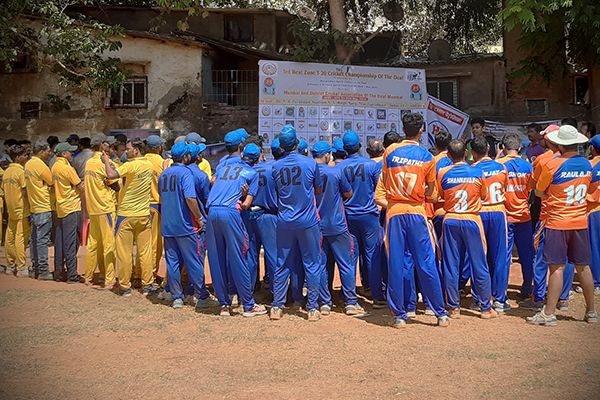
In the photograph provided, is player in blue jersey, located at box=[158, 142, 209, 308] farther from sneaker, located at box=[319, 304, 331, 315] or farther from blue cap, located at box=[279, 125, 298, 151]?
sneaker, located at box=[319, 304, 331, 315]

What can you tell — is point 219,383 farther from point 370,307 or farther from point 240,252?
point 370,307

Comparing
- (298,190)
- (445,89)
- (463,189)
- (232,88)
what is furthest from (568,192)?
(232,88)

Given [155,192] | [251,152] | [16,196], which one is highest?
[251,152]

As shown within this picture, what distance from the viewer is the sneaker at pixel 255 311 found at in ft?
26.3

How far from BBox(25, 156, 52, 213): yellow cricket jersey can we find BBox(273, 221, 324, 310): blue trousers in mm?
4364

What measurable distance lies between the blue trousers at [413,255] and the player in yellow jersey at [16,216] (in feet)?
20.8

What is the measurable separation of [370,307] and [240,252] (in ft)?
5.97


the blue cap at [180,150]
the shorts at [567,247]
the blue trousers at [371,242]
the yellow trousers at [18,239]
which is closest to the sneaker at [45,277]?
the yellow trousers at [18,239]

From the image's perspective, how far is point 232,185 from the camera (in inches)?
311

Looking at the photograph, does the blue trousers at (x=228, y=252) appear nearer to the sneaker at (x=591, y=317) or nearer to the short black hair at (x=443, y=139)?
the short black hair at (x=443, y=139)

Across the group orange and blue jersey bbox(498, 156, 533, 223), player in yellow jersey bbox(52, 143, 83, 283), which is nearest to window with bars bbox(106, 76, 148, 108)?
player in yellow jersey bbox(52, 143, 83, 283)

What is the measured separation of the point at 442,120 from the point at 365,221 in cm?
773

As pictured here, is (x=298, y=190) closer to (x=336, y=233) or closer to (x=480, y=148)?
(x=336, y=233)

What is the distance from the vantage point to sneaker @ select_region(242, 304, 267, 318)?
8.01 metres
